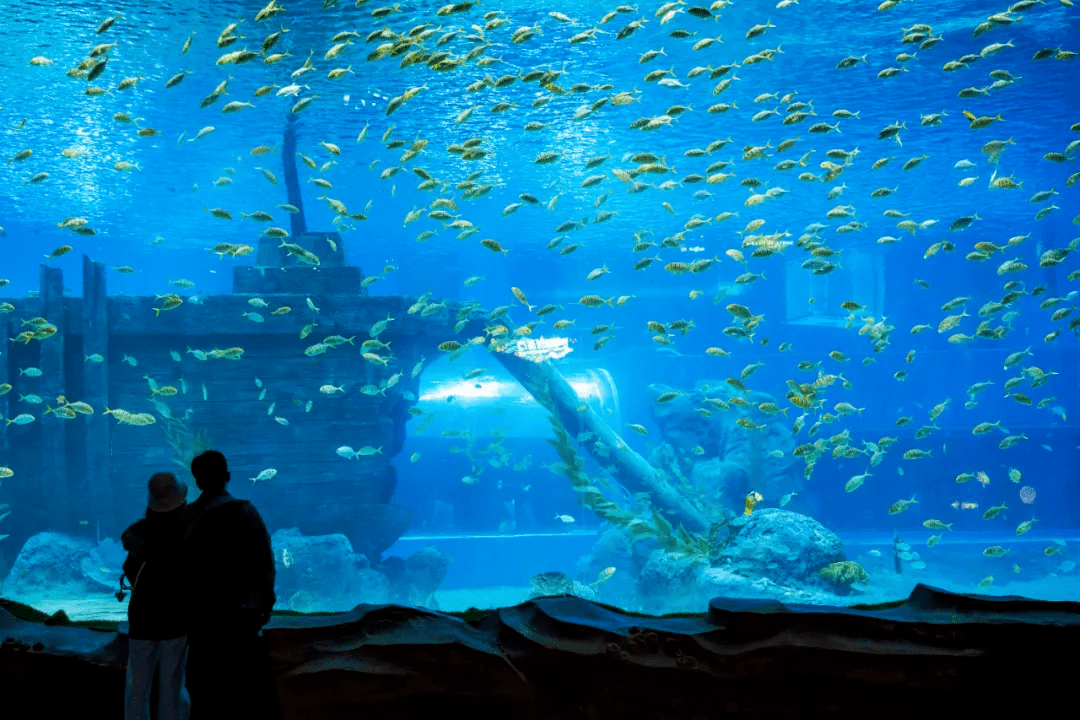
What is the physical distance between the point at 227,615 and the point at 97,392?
13.9 meters

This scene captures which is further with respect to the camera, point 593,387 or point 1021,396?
point 593,387

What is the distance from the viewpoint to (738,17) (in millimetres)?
14609

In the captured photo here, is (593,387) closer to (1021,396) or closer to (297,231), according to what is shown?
(297,231)

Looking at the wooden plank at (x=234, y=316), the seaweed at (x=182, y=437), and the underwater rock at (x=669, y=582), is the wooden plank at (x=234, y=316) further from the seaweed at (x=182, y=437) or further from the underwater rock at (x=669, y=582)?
the underwater rock at (x=669, y=582)

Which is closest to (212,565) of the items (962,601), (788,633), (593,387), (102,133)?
(788,633)

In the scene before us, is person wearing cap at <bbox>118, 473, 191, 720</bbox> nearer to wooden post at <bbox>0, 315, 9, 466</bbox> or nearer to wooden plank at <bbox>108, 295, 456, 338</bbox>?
wooden plank at <bbox>108, 295, 456, 338</bbox>

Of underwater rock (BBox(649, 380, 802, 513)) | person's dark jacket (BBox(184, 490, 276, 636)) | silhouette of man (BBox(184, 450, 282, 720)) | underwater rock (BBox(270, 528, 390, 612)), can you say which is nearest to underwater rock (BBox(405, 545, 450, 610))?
underwater rock (BBox(270, 528, 390, 612))

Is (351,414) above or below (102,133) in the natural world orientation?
below

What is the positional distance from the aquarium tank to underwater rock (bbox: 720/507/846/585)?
55mm

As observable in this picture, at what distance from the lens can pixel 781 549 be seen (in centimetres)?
1120

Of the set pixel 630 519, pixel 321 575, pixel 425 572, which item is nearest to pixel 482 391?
pixel 425 572

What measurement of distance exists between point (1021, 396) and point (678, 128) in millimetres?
14128

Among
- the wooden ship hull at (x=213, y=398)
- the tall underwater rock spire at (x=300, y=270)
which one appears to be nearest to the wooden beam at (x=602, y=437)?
the wooden ship hull at (x=213, y=398)

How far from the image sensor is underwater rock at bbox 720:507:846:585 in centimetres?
1109
